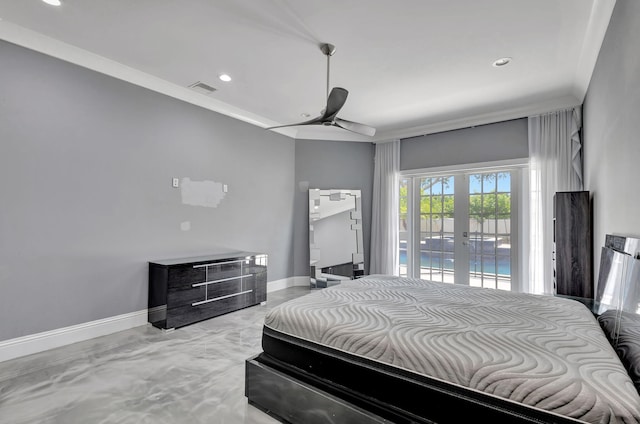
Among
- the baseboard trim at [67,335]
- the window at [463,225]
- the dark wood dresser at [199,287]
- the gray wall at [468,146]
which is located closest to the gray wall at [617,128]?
the gray wall at [468,146]

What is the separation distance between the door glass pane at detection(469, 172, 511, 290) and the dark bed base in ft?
12.2

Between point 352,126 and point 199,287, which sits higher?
point 352,126

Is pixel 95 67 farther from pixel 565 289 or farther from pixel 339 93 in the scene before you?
pixel 565 289

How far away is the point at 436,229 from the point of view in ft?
16.6

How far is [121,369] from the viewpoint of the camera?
243 cm

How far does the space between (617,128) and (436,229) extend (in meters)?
3.05

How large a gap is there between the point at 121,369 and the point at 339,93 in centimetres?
290

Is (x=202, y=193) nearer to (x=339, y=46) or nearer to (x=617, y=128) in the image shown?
(x=339, y=46)

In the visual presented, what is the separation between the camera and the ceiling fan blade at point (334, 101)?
260cm

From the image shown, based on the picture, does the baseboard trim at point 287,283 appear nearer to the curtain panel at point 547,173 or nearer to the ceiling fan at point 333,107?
the ceiling fan at point 333,107

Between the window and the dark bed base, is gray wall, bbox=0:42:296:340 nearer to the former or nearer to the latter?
the dark bed base

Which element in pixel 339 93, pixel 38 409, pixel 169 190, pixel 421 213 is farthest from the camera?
pixel 421 213

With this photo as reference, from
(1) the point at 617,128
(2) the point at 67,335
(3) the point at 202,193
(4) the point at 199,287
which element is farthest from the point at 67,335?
(1) the point at 617,128

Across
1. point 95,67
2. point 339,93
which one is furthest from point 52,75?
point 339,93
